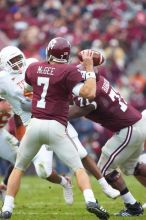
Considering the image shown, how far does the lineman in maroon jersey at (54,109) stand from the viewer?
22.6ft

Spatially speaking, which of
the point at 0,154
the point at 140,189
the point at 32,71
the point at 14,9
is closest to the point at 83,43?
the point at 14,9

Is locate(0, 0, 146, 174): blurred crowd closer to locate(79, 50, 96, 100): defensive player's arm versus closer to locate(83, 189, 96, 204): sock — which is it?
locate(79, 50, 96, 100): defensive player's arm

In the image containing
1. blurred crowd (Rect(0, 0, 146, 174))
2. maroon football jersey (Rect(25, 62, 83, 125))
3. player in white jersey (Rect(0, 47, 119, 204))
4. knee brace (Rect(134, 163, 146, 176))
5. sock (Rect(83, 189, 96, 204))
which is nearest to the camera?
sock (Rect(83, 189, 96, 204))

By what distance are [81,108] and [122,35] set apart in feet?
31.1

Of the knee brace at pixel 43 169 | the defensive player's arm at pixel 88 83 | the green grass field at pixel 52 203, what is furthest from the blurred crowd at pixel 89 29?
the defensive player's arm at pixel 88 83

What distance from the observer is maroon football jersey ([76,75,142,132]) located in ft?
25.7

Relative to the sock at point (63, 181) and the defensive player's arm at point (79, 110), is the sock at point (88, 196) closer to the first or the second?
the defensive player's arm at point (79, 110)

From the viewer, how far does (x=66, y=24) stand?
706 inches

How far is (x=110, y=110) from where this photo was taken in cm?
788

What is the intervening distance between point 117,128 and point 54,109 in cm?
117

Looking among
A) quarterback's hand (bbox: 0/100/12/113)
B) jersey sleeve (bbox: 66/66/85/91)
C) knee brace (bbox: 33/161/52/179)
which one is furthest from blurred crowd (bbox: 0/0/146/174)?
jersey sleeve (bbox: 66/66/85/91)

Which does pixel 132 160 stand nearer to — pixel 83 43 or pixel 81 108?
pixel 81 108

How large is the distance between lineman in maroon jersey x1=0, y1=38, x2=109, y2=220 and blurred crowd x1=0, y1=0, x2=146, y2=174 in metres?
8.42

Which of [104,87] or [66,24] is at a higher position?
[104,87]
